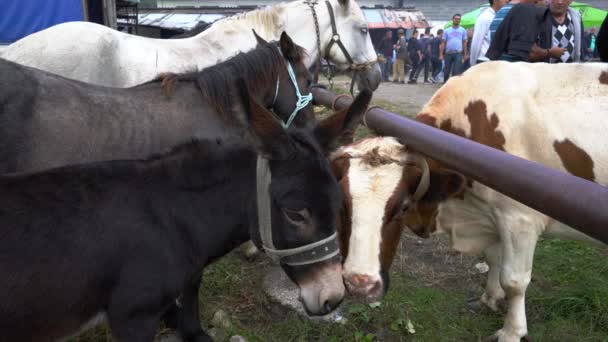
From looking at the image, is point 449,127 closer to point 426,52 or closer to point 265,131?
point 265,131

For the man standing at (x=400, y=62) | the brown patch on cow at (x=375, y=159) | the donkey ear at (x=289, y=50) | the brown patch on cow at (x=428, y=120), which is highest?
the donkey ear at (x=289, y=50)

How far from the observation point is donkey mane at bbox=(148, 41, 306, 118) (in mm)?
2977

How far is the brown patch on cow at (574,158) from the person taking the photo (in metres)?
2.51

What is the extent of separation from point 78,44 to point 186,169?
8.09 feet

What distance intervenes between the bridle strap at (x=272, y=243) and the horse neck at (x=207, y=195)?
0.35ft

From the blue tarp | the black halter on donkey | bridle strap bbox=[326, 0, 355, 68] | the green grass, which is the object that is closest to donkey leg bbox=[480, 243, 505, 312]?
the green grass

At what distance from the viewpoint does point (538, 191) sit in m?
1.23

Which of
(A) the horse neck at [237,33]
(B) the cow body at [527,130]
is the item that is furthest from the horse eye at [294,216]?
(A) the horse neck at [237,33]

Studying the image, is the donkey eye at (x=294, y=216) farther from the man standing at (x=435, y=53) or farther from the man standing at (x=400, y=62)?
the man standing at (x=400, y=62)

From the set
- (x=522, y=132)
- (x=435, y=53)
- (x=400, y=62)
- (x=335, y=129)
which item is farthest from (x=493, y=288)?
(x=400, y=62)

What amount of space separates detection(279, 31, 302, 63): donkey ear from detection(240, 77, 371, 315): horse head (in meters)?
1.86

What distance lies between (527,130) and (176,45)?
3373 millimetres

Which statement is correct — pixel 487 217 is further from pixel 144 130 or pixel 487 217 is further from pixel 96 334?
pixel 96 334

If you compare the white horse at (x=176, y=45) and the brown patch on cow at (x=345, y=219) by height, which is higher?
the white horse at (x=176, y=45)
